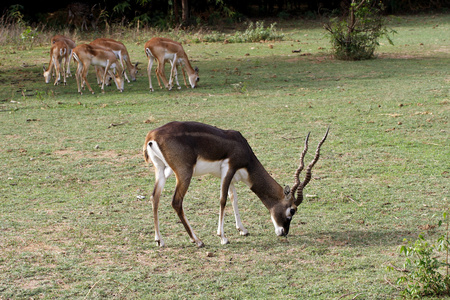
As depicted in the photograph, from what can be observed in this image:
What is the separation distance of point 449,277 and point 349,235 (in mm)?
1170

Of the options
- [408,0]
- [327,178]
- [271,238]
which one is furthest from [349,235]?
[408,0]

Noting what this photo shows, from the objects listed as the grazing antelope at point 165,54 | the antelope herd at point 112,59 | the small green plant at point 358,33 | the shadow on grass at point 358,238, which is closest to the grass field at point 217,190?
the shadow on grass at point 358,238

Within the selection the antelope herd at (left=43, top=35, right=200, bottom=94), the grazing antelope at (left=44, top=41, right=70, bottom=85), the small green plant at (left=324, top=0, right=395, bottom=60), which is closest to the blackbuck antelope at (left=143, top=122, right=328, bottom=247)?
the antelope herd at (left=43, top=35, right=200, bottom=94)

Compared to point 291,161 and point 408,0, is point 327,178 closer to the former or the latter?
point 291,161

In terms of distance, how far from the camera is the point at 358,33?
14.5m

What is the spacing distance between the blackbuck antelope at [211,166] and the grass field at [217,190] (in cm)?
25

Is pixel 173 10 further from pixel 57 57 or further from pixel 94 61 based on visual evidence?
pixel 94 61

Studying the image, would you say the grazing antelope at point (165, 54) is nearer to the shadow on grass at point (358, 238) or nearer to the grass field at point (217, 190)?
the grass field at point (217, 190)

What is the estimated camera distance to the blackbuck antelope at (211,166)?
4.37 metres

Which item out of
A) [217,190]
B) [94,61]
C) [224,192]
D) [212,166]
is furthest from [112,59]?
[224,192]

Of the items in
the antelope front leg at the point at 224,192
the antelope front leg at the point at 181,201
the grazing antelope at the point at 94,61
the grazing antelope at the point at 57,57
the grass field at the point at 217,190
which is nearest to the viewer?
the grass field at the point at 217,190

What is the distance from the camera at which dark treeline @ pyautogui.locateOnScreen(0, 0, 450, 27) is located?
2412 centimetres

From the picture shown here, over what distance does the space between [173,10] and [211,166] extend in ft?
72.6

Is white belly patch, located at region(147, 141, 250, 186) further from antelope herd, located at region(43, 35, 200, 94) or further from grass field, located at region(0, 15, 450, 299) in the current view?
antelope herd, located at region(43, 35, 200, 94)
